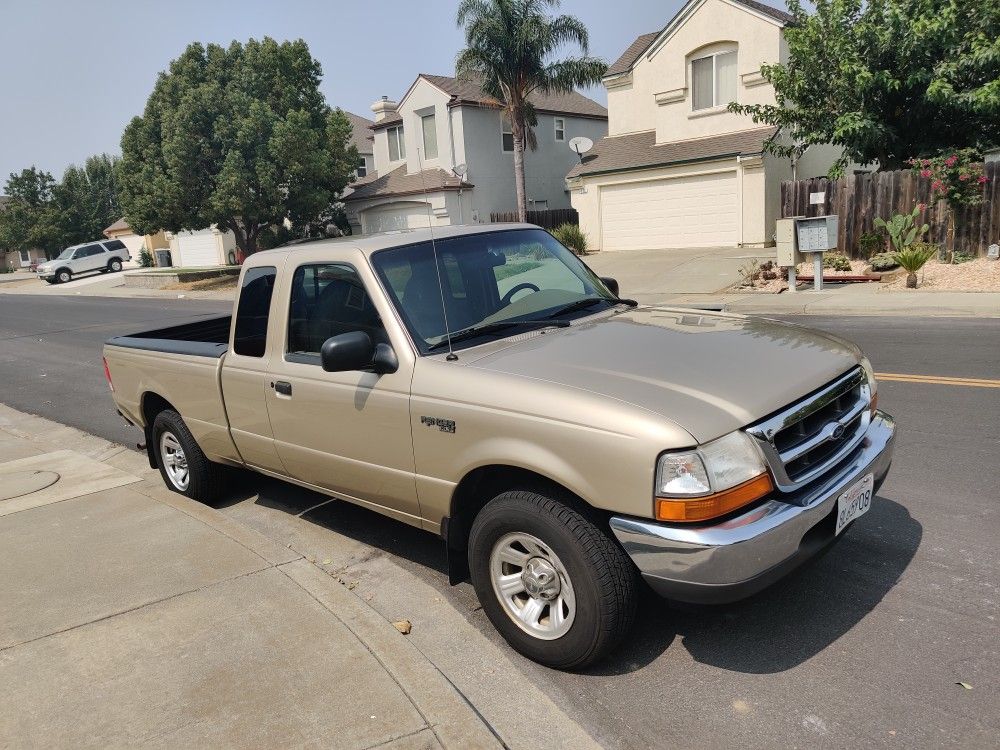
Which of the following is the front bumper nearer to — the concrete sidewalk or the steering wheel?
the concrete sidewalk

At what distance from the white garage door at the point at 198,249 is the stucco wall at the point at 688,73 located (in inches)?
1104

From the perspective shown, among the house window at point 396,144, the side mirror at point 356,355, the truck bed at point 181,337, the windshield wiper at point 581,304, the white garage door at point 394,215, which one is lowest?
the truck bed at point 181,337

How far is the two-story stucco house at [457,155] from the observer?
107 feet

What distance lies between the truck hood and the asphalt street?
2.53ft

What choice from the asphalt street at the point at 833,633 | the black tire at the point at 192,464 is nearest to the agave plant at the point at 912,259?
the asphalt street at the point at 833,633

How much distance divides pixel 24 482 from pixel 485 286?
4590 mm

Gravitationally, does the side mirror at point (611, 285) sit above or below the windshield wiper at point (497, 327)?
above

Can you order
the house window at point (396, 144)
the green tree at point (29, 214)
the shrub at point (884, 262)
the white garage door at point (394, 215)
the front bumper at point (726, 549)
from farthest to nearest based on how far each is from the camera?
the green tree at point (29, 214) → the house window at point (396, 144) → the white garage door at point (394, 215) → the shrub at point (884, 262) → the front bumper at point (726, 549)

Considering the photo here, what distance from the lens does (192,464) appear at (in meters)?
5.71

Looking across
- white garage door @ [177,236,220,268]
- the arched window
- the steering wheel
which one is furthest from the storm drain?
white garage door @ [177,236,220,268]

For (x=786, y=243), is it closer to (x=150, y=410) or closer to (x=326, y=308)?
(x=150, y=410)

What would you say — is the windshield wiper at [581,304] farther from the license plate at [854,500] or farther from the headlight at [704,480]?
the license plate at [854,500]

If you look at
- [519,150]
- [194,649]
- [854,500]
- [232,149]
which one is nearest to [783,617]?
[854,500]

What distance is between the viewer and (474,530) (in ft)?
11.5
